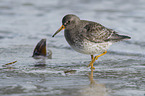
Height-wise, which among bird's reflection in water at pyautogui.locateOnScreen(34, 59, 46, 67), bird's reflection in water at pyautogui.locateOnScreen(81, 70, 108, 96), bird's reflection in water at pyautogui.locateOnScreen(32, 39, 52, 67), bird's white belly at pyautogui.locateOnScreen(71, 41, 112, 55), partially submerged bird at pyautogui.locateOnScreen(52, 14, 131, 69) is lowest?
bird's reflection in water at pyautogui.locateOnScreen(81, 70, 108, 96)

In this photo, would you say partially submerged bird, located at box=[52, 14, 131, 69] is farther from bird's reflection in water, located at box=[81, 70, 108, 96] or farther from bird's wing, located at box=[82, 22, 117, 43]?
bird's reflection in water, located at box=[81, 70, 108, 96]

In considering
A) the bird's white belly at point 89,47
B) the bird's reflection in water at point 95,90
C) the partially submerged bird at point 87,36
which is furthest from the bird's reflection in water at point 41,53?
the bird's reflection in water at point 95,90

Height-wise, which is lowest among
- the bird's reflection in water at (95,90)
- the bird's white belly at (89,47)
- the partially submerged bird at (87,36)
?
the bird's reflection in water at (95,90)

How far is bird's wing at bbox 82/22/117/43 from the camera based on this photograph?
658 centimetres

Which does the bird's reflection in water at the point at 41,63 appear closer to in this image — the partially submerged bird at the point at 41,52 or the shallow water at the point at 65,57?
the shallow water at the point at 65,57

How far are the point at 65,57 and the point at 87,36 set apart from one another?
42.5 inches

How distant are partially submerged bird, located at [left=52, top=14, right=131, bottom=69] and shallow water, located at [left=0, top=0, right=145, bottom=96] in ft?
1.32

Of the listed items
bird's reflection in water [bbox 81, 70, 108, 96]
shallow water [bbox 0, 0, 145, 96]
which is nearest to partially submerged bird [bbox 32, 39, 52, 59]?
shallow water [bbox 0, 0, 145, 96]

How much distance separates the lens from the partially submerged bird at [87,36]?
6.44 m

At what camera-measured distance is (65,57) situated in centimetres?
736

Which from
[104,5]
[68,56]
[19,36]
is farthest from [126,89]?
[104,5]

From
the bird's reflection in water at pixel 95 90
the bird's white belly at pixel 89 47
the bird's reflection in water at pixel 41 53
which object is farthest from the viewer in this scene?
the bird's reflection in water at pixel 41 53

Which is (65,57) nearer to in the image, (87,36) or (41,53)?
(41,53)

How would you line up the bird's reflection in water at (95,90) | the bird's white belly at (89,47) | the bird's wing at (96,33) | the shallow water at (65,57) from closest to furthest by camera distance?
the bird's reflection in water at (95,90)
the shallow water at (65,57)
the bird's white belly at (89,47)
the bird's wing at (96,33)
